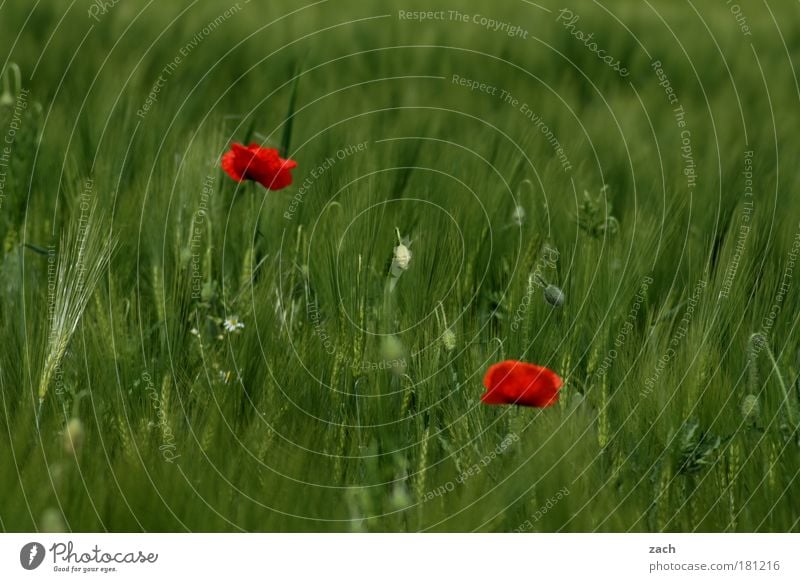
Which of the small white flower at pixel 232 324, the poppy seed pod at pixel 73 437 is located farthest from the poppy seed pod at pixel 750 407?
the poppy seed pod at pixel 73 437

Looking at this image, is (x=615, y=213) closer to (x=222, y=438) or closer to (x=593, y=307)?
(x=593, y=307)

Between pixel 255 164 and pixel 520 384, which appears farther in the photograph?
pixel 255 164

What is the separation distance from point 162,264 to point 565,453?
1.73 feet

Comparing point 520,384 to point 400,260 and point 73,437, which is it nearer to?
point 400,260

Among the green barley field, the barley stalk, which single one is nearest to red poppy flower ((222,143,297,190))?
the green barley field

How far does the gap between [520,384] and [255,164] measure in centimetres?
46

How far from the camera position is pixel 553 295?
1.23 metres
